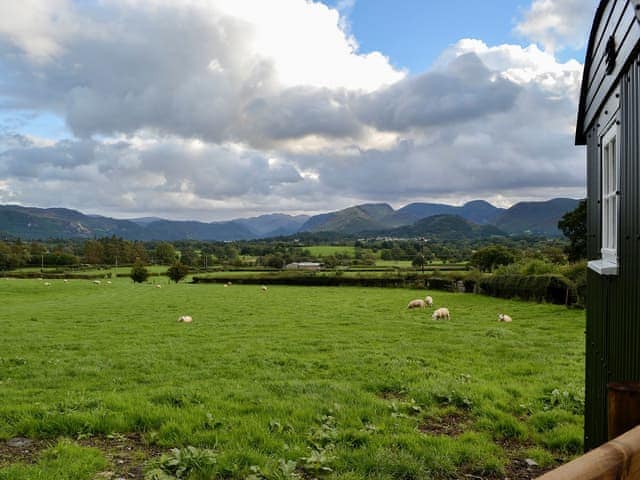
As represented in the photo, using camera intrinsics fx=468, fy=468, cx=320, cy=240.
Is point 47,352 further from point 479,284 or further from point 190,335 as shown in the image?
point 479,284

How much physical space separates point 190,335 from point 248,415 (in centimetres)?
978

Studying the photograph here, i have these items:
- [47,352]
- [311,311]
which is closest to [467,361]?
[47,352]

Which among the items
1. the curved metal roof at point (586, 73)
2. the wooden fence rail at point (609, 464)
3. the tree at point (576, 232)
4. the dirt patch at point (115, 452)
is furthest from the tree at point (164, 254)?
the wooden fence rail at point (609, 464)

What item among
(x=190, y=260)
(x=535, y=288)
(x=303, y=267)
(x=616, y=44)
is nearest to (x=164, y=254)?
(x=190, y=260)

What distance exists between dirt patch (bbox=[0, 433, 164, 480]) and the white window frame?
5.27 m

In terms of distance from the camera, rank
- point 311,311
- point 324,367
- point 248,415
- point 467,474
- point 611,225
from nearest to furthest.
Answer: point 611,225 < point 467,474 < point 248,415 < point 324,367 < point 311,311

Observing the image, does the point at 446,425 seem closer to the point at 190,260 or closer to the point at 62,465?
the point at 62,465

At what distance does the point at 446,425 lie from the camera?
6824mm

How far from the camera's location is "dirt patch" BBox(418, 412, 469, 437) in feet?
21.4

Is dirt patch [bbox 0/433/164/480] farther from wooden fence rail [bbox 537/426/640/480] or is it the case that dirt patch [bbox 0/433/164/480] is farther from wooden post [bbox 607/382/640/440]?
wooden fence rail [bbox 537/426/640/480]

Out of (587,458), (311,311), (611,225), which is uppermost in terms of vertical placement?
(611,225)

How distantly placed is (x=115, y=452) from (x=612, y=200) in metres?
6.28

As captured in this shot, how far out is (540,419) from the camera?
7.00m

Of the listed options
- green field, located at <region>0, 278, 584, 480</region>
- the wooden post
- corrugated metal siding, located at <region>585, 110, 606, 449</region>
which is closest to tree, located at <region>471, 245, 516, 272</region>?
green field, located at <region>0, 278, 584, 480</region>
